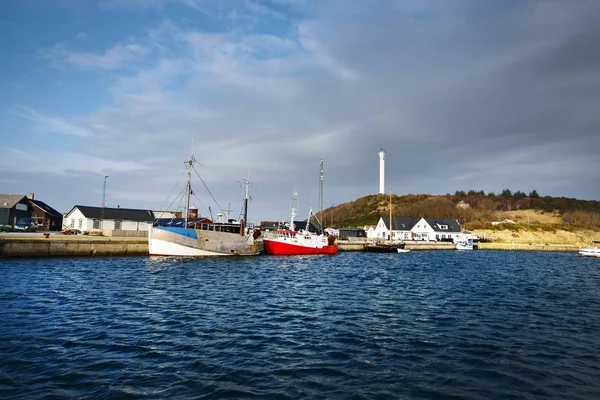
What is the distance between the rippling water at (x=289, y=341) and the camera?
1071 centimetres

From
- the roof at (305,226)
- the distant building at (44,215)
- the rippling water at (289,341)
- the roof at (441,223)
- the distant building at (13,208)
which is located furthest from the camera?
the roof at (441,223)

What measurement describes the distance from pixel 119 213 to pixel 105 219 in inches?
133

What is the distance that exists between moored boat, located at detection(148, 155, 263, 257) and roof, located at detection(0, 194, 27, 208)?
41.7 metres

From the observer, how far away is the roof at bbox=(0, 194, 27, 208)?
250 feet

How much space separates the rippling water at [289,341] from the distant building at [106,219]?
4729cm

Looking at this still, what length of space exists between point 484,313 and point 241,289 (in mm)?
16527

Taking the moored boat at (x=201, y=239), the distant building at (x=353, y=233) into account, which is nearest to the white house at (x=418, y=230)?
the distant building at (x=353, y=233)

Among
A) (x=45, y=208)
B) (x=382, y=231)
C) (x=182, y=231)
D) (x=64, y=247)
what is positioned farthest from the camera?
(x=382, y=231)

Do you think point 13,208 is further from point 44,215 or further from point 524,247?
point 524,247

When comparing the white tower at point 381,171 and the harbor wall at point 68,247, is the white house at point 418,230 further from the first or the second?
the harbor wall at point 68,247

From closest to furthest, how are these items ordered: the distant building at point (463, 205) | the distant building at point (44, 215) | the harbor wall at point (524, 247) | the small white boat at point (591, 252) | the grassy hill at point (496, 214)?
the small white boat at point (591, 252), the distant building at point (44, 215), the harbor wall at point (524, 247), the grassy hill at point (496, 214), the distant building at point (463, 205)

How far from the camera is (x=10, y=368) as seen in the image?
11.5 metres

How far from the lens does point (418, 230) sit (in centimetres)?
11925

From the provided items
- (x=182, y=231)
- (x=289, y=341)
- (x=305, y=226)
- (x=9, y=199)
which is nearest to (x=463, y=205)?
(x=305, y=226)
